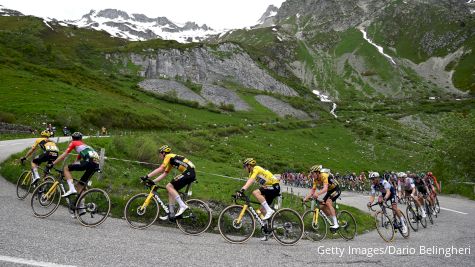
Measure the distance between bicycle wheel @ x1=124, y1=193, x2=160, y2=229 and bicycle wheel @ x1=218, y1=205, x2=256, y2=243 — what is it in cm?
237

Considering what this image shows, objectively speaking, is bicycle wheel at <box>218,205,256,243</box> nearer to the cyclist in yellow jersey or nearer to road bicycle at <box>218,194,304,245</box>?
road bicycle at <box>218,194,304,245</box>

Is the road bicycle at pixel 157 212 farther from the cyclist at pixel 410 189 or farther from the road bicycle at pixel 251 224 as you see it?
the cyclist at pixel 410 189

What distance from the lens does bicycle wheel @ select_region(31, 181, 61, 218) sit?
11.9m

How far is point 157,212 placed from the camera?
39.5ft

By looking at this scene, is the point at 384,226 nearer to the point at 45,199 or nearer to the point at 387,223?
the point at 387,223

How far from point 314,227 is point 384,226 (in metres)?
3.80

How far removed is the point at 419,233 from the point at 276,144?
165 ft

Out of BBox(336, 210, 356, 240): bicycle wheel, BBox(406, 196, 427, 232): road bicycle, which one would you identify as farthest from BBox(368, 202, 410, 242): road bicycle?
BBox(406, 196, 427, 232): road bicycle

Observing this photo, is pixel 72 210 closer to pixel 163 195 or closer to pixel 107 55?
pixel 163 195

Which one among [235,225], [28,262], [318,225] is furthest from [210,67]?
[28,262]

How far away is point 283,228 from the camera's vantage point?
12.1 metres

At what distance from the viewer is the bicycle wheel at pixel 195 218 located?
39.4ft

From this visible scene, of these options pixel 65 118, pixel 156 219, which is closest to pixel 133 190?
pixel 156 219

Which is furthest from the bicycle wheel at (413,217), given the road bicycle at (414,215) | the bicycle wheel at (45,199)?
the bicycle wheel at (45,199)
